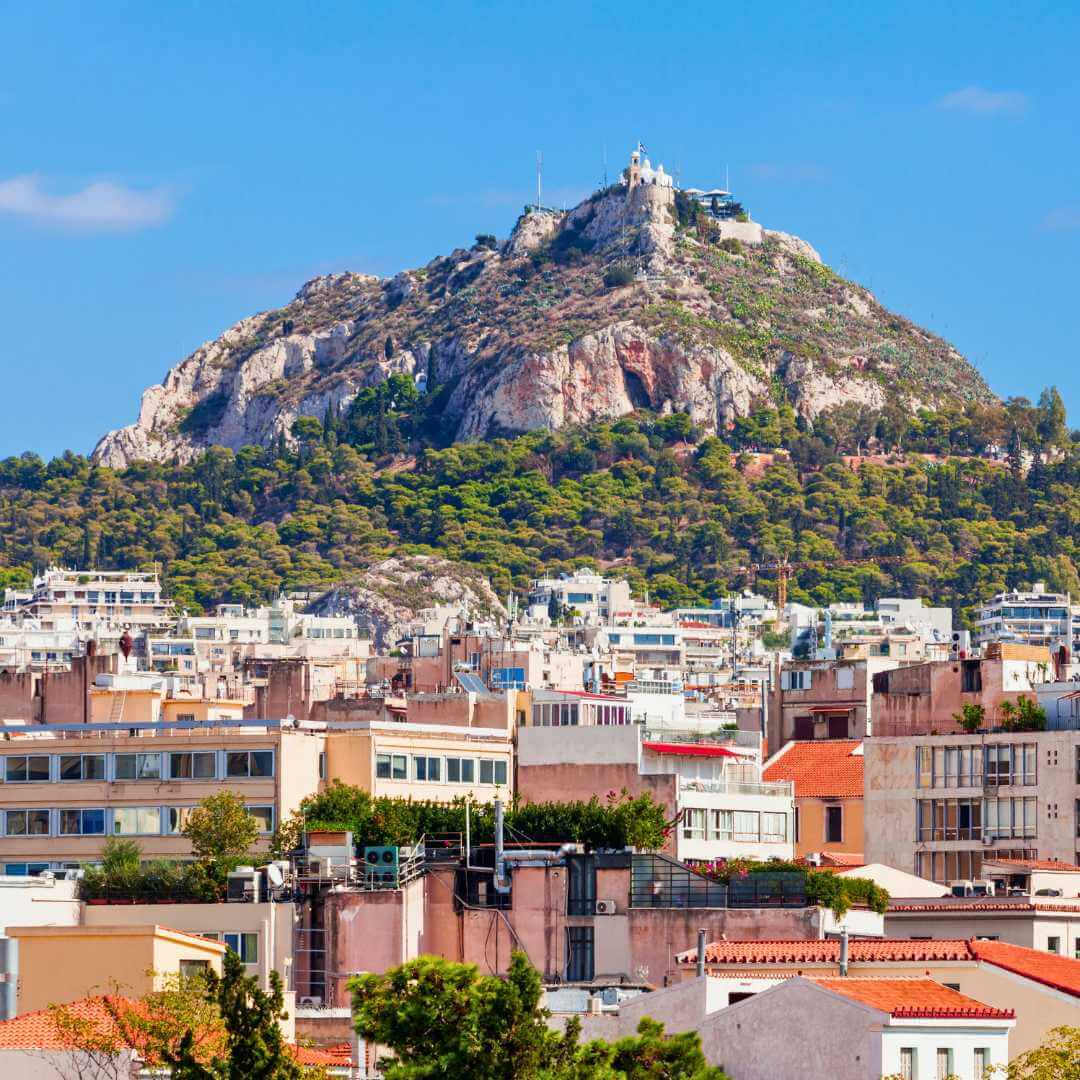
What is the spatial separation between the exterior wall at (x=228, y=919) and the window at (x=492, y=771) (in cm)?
1494

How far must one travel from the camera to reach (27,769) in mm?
63906

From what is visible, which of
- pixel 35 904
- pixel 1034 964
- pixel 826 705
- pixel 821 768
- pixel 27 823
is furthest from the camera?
pixel 826 705

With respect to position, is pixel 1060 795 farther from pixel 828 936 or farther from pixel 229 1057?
pixel 229 1057

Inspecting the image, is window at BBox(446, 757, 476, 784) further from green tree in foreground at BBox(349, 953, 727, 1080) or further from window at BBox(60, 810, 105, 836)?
green tree in foreground at BBox(349, 953, 727, 1080)

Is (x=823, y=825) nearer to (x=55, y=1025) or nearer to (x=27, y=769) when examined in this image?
(x=27, y=769)

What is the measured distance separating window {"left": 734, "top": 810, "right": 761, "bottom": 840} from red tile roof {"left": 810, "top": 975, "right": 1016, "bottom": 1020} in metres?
26.4

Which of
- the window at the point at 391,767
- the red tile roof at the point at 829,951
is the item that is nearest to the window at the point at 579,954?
A: the red tile roof at the point at 829,951

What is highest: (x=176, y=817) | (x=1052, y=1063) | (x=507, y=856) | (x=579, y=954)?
(x=176, y=817)

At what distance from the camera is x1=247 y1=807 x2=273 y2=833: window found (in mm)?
61812

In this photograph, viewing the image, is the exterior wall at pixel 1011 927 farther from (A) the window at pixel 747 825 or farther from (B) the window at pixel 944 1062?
(A) the window at pixel 747 825

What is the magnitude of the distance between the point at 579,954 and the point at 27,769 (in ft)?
48.6

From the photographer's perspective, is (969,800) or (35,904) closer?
(35,904)

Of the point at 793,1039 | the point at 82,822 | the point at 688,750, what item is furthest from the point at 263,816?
the point at 793,1039

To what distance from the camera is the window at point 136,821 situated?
205 ft
